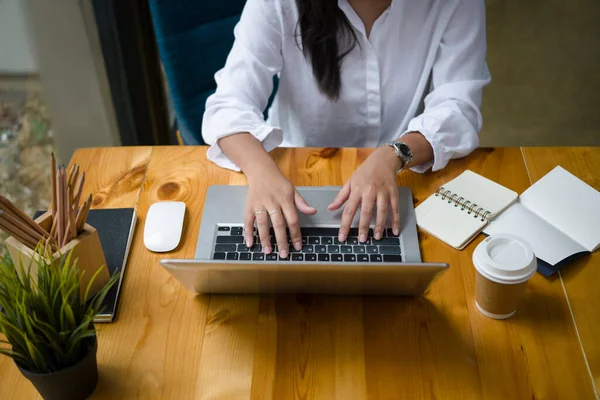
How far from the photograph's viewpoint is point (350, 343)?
85cm

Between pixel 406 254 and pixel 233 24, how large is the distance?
88 centimetres

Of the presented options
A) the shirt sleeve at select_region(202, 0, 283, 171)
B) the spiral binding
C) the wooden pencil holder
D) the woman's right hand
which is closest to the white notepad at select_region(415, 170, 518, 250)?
the spiral binding

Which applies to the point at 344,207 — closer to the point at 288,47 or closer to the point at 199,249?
the point at 199,249

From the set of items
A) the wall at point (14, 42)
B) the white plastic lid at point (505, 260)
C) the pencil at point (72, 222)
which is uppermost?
the pencil at point (72, 222)

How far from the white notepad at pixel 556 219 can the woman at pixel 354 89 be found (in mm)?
169

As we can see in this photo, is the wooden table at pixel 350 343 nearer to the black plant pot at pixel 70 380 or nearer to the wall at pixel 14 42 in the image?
the black plant pot at pixel 70 380

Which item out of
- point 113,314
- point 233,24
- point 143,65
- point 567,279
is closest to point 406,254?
point 567,279

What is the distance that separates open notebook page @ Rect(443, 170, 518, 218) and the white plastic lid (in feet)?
0.56

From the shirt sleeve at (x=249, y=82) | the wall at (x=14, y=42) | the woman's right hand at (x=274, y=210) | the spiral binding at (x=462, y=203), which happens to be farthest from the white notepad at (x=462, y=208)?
the wall at (x=14, y=42)

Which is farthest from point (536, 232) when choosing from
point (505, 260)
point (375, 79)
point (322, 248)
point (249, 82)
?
point (249, 82)

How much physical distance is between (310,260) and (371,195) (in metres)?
0.17

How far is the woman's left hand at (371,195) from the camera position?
3.23ft

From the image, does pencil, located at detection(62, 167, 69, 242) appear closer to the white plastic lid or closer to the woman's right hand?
the woman's right hand

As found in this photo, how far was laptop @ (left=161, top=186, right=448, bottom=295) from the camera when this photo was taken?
31.5 inches
